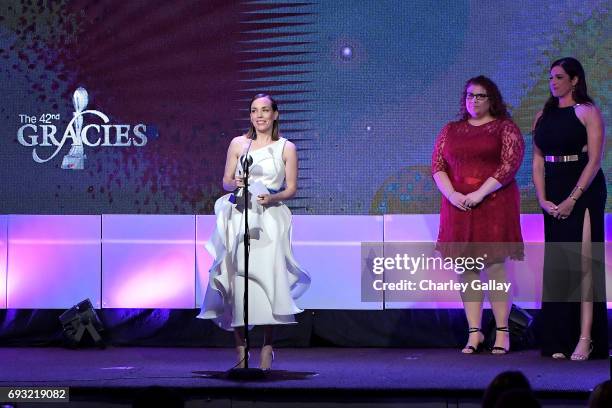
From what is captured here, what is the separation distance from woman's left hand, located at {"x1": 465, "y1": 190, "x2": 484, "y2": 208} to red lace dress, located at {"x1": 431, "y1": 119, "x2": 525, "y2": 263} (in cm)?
5

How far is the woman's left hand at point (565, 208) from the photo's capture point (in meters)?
7.18

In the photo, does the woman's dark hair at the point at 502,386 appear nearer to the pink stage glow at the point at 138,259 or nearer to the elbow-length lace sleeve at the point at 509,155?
the elbow-length lace sleeve at the point at 509,155

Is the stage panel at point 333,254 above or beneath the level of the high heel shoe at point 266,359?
above

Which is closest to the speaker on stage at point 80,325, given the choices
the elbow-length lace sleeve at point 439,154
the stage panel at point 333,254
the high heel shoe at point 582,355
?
the stage panel at point 333,254

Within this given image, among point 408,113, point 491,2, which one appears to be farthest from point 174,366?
point 491,2

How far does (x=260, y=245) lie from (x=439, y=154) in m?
1.74

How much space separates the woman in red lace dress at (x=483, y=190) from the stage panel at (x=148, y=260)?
6.77 ft

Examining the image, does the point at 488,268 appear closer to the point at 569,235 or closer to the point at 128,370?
the point at 569,235

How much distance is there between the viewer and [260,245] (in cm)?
658

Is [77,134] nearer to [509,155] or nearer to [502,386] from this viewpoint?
[509,155]

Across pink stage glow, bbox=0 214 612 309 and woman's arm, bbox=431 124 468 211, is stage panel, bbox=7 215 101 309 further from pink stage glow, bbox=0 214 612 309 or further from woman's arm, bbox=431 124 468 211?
woman's arm, bbox=431 124 468 211

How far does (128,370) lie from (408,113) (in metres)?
2.97

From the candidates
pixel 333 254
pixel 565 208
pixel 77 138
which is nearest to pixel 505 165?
pixel 565 208

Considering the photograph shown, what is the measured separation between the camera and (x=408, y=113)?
328 inches
